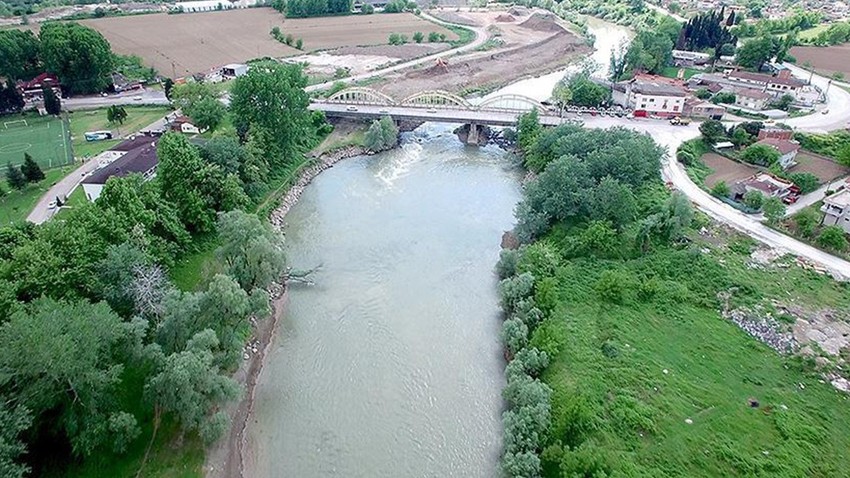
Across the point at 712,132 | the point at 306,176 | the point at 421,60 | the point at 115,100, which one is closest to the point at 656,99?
the point at 712,132

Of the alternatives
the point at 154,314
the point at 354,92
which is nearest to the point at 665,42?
the point at 354,92

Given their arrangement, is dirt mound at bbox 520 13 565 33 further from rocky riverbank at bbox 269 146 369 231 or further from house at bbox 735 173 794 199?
house at bbox 735 173 794 199

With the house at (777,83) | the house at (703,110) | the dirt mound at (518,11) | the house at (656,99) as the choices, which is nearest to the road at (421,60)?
the dirt mound at (518,11)

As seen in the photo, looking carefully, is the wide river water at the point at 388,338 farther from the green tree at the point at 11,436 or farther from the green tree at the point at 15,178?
the green tree at the point at 15,178

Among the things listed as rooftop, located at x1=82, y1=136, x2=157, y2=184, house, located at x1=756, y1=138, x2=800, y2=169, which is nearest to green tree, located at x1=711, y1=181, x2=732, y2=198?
house, located at x1=756, y1=138, x2=800, y2=169

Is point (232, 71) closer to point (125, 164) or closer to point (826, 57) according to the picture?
point (125, 164)
